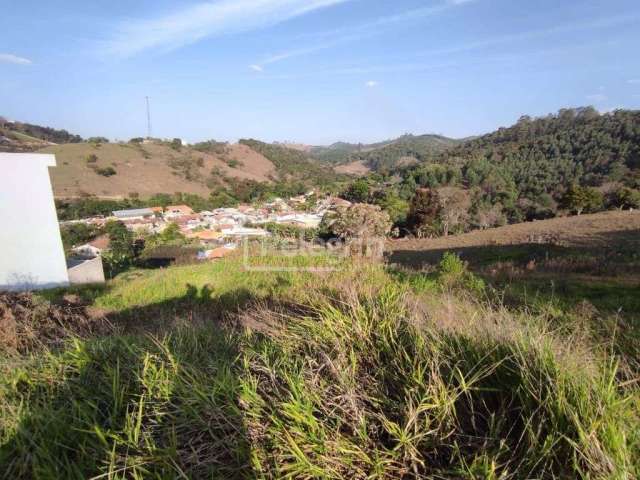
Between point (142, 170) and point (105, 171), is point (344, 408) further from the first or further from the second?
point (142, 170)

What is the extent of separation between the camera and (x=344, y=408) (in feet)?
4.52

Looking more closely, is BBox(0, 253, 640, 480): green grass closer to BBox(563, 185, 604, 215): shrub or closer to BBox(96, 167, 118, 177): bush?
BBox(563, 185, 604, 215): shrub

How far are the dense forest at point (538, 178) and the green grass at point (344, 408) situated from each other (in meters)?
26.5

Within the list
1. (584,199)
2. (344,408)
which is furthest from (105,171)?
(344,408)

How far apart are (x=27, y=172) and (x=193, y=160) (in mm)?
61264

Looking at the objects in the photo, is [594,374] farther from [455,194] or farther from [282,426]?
[455,194]

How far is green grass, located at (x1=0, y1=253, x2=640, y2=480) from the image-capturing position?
1.16 metres

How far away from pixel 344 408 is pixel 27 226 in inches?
434

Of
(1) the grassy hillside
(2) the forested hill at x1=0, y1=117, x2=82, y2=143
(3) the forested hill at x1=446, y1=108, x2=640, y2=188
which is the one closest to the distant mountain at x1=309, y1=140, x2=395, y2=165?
(1) the grassy hillside

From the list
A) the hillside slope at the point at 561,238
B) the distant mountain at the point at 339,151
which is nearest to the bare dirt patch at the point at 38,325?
the hillside slope at the point at 561,238

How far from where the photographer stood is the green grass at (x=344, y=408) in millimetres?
1155

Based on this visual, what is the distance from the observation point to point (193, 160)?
65.4m

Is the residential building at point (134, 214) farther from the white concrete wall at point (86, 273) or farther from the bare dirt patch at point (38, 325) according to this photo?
the bare dirt patch at point (38, 325)

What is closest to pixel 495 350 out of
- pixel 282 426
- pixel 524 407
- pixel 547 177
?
pixel 524 407
